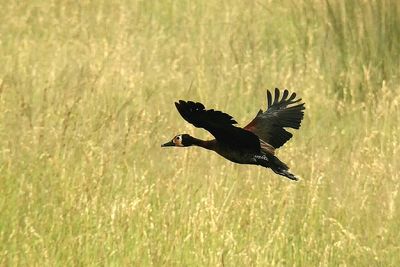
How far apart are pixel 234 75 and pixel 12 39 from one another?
1.64 m

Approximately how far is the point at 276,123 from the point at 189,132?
2.09m

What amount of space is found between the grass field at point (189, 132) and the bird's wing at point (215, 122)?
3.28 feet

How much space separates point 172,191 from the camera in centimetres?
515

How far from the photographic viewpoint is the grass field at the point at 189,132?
4.63 metres

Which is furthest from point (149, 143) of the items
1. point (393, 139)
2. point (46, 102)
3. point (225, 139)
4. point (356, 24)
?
point (225, 139)

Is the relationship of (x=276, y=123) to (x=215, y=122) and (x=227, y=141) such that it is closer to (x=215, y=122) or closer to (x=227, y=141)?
(x=227, y=141)

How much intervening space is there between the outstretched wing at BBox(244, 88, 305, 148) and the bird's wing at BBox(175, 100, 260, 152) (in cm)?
47

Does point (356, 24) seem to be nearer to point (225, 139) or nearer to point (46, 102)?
point (46, 102)

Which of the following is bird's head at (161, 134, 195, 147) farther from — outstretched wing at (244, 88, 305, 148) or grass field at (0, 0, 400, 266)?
grass field at (0, 0, 400, 266)

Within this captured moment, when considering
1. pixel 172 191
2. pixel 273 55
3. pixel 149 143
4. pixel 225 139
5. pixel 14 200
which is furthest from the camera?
pixel 273 55

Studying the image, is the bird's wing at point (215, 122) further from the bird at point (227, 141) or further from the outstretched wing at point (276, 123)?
the outstretched wing at point (276, 123)

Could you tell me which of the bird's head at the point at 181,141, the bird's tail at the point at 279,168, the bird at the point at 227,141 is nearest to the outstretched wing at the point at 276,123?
the bird at the point at 227,141

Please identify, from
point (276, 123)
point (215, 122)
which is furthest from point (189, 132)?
point (215, 122)

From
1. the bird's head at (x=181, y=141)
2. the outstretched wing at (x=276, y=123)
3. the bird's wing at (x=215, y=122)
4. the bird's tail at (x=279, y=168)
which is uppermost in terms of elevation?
the outstretched wing at (x=276, y=123)
